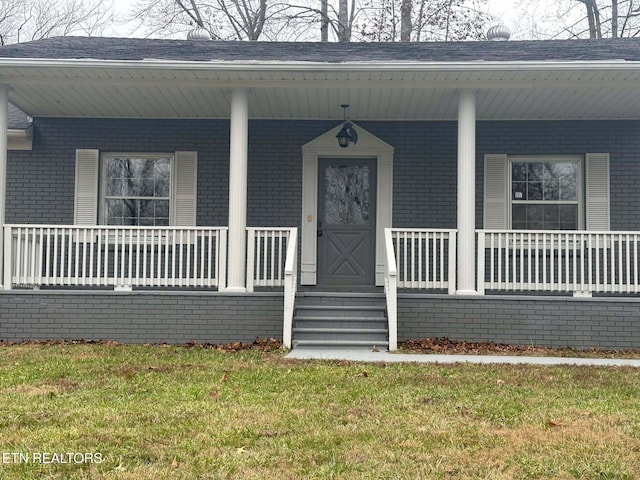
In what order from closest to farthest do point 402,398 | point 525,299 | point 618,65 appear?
point 402,398 → point 618,65 → point 525,299

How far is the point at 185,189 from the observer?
973cm

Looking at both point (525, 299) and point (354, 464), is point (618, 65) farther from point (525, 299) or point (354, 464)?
point (354, 464)

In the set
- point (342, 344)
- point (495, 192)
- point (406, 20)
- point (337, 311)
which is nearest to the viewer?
point (342, 344)

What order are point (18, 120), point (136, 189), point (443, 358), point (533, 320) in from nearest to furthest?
point (443, 358)
point (533, 320)
point (136, 189)
point (18, 120)

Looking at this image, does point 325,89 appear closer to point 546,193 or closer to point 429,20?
point 546,193

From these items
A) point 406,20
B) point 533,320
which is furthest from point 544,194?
point 406,20

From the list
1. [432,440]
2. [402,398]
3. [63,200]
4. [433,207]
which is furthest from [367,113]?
[432,440]

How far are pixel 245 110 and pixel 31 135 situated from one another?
3750 millimetres

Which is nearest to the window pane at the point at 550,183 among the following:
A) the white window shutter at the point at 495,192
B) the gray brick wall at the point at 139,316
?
the white window shutter at the point at 495,192

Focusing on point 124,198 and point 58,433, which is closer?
point 58,433

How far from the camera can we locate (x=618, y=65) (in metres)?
7.36

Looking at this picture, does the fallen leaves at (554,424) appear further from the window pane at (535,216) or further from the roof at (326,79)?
the window pane at (535,216)

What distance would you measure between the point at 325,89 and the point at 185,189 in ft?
9.24

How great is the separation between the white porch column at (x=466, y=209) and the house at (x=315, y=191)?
2 centimetres
